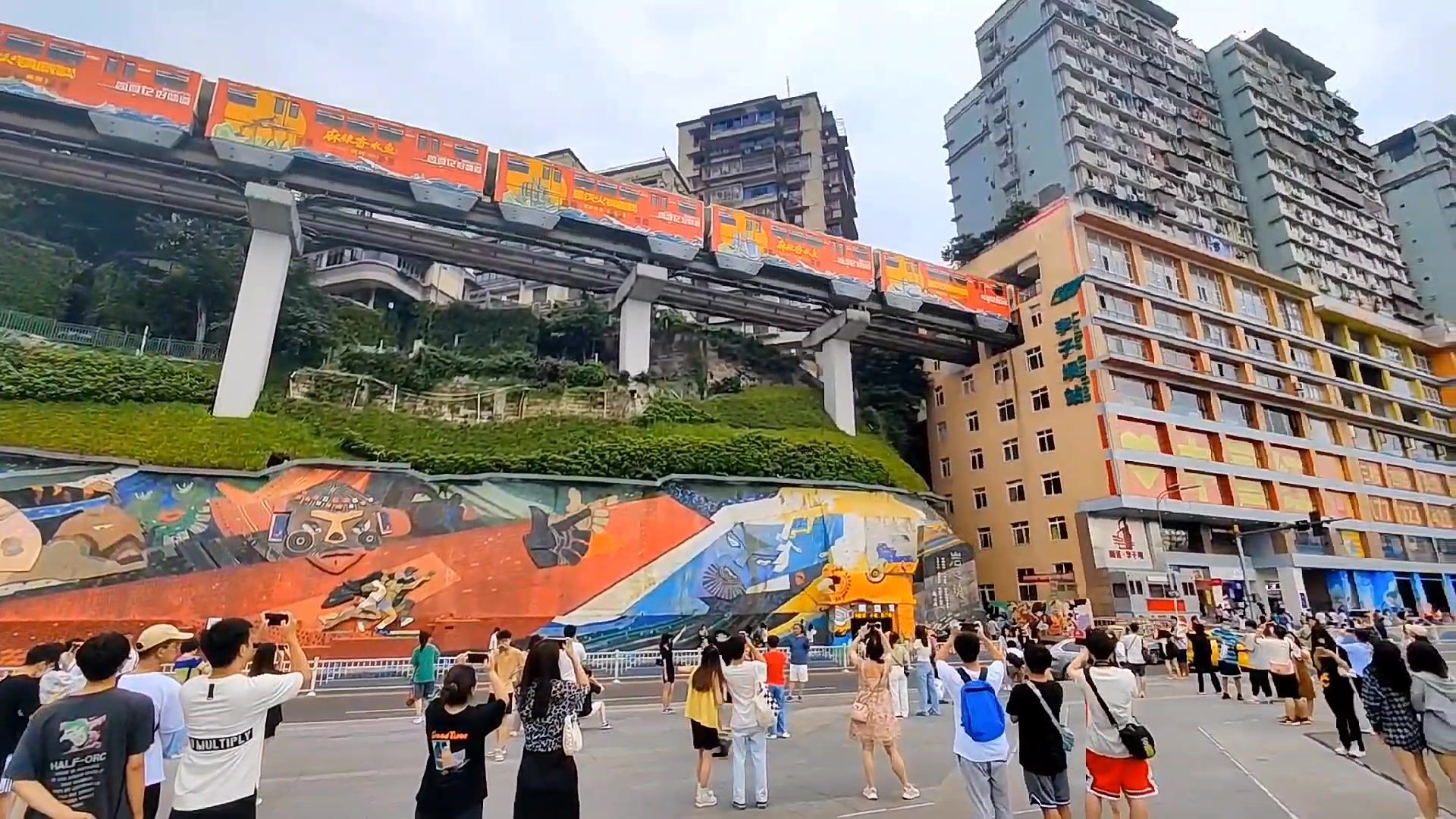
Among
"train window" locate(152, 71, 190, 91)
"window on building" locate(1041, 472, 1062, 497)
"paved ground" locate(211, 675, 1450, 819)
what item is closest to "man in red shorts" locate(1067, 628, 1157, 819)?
"paved ground" locate(211, 675, 1450, 819)

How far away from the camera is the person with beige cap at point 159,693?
4001mm

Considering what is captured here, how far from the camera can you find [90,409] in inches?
789

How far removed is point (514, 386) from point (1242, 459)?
35064mm

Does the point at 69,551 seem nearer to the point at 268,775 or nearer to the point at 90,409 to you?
the point at 90,409

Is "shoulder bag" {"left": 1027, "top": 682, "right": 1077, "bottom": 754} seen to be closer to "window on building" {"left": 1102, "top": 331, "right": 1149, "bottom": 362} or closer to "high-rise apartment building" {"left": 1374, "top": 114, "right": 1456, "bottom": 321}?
"window on building" {"left": 1102, "top": 331, "right": 1149, "bottom": 362}

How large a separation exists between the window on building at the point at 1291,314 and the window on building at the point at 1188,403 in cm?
1138

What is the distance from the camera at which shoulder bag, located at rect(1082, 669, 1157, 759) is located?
4606 mm

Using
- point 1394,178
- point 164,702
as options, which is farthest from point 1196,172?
point 164,702

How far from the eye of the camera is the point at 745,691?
244 inches

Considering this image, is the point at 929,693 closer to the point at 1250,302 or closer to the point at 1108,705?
the point at 1108,705

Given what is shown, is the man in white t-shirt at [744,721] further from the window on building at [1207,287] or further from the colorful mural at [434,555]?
the window on building at [1207,287]

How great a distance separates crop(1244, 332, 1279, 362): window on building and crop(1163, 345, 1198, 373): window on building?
5.18 metres

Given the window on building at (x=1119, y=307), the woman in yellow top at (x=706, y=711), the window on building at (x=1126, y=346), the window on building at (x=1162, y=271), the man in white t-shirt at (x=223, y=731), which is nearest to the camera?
the man in white t-shirt at (x=223, y=731)

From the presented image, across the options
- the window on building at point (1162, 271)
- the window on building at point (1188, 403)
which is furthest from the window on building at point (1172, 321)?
the window on building at point (1188, 403)
